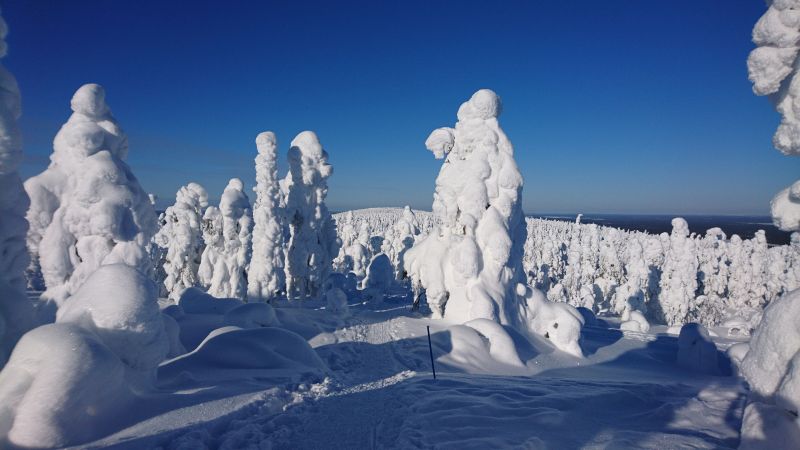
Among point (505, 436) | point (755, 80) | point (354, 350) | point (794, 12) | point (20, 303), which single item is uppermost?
point (794, 12)

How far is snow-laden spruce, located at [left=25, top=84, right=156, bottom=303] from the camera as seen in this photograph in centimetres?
1095

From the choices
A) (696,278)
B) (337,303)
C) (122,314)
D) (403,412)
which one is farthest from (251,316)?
(696,278)

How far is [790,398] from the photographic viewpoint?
3781mm

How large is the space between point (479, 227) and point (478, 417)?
1204 centimetres

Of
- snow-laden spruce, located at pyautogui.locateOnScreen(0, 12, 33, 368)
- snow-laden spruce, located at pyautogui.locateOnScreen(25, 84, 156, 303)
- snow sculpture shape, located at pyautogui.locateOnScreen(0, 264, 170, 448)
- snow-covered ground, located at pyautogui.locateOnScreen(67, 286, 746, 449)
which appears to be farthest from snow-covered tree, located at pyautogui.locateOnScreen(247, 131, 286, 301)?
snow sculpture shape, located at pyautogui.locateOnScreen(0, 264, 170, 448)

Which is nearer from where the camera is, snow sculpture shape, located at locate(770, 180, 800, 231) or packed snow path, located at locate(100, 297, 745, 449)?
snow sculpture shape, located at locate(770, 180, 800, 231)

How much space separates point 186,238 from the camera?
27.3 m

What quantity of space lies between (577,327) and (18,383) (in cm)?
1613

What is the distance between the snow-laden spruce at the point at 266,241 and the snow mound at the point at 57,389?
59.0 ft

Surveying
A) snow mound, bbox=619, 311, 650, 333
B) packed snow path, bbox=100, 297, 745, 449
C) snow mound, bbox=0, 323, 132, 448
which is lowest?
snow mound, bbox=619, 311, 650, 333

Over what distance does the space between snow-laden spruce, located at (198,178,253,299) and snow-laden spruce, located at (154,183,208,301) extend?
8.70ft

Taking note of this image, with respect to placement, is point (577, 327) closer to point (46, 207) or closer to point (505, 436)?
point (505, 436)

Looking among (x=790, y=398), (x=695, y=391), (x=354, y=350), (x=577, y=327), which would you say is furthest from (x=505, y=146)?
(x=790, y=398)

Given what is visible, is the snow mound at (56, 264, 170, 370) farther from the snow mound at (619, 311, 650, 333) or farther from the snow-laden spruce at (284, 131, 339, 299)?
the snow mound at (619, 311, 650, 333)
